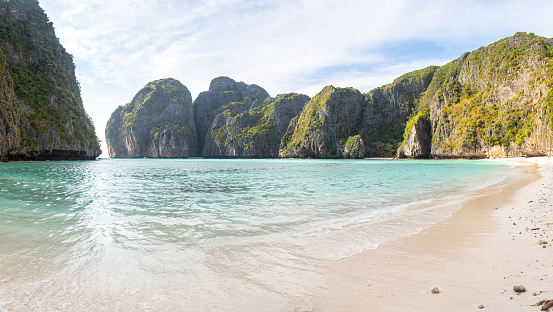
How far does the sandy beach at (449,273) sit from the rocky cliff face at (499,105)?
86928 millimetres

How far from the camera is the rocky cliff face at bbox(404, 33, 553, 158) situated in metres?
76.5

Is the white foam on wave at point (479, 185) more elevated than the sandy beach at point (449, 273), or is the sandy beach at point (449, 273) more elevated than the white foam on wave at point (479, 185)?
the sandy beach at point (449, 273)

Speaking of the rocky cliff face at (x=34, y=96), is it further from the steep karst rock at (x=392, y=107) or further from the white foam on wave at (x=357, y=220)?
the steep karst rock at (x=392, y=107)

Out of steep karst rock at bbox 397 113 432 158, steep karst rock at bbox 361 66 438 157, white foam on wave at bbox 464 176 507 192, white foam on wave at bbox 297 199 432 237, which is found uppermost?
steep karst rock at bbox 361 66 438 157

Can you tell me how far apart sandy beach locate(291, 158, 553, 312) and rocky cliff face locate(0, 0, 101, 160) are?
76423mm

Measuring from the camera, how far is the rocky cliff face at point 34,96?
61.5 metres

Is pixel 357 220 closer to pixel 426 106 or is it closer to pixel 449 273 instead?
pixel 449 273

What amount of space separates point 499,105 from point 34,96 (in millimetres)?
155826

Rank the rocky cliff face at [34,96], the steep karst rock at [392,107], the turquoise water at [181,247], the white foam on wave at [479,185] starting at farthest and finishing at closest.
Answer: the steep karst rock at [392,107]
the rocky cliff face at [34,96]
the white foam on wave at [479,185]
the turquoise water at [181,247]

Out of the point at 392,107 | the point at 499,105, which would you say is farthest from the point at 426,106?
the point at 499,105

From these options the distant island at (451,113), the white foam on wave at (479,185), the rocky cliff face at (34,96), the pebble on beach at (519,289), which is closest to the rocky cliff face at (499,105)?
the distant island at (451,113)

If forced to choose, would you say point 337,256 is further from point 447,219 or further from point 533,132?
point 533,132

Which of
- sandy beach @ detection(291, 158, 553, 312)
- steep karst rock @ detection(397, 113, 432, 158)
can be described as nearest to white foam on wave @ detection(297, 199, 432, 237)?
sandy beach @ detection(291, 158, 553, 312)

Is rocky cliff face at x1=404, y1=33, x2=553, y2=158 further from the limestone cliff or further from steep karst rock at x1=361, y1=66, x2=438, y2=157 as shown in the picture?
the limestone cliff
